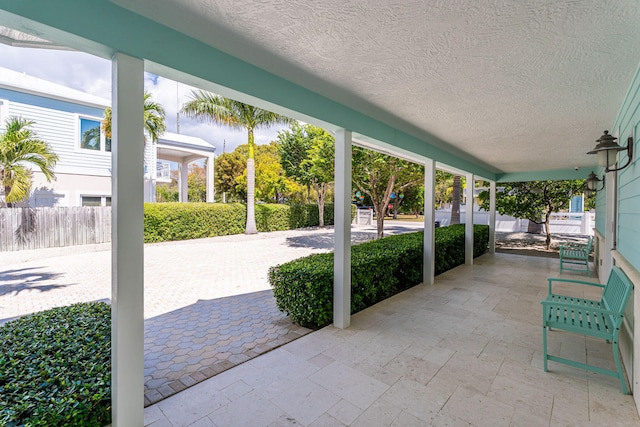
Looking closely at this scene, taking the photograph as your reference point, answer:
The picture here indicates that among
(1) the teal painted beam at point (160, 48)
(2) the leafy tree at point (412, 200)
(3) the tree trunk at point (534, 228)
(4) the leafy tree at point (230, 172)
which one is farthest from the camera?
(2) the leafy tree at point (412, 200)

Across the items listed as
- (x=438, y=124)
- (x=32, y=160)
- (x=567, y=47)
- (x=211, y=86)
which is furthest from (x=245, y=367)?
(x=32, y=160)

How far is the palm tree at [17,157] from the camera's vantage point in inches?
311

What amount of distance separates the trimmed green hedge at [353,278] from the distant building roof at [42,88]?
1160 cm

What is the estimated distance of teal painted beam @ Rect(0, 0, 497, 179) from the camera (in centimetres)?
161

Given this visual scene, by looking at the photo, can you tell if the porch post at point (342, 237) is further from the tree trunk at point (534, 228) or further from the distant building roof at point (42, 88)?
the tree trunk at point (534, 228)

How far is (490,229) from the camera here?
10266mm

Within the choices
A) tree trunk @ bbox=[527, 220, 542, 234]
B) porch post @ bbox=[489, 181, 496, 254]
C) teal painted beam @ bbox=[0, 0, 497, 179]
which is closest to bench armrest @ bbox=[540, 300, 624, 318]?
teal painted beam @ bbox=[0, 0, 497, 179]

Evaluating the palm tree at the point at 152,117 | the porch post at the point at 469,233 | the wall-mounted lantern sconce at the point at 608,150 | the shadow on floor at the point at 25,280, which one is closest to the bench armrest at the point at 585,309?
the wall-mounted lantern sconce at the point at 608,150

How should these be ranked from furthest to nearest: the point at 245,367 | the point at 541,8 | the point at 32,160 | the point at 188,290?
1. the point at 32,160
2. the point at 188,290
3. the point at 245,367
4. the point at 541,8

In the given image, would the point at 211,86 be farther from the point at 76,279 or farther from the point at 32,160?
the point at 32,160

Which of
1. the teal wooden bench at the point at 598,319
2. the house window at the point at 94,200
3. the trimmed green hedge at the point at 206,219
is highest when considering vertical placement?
the house window at the point at 94,200

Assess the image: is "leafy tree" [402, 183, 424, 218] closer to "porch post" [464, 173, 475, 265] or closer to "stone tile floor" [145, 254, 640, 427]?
"porch post" [464, 173, 475, 265]

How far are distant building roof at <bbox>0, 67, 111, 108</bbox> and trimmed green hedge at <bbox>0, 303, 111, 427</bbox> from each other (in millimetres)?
11019

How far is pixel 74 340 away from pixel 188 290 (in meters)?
3.23
